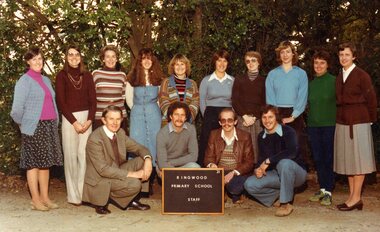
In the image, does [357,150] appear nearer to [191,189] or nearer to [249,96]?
[249,96]

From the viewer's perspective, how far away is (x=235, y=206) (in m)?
6.74

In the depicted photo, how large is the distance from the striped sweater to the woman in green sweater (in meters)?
2.44

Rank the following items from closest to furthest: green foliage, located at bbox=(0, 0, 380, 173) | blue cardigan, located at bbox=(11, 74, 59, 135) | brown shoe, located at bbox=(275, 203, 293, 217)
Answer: brown shoe, located at bbox=(275, 203, 293, 217) → blue cardigan, located at bbox=(11, 74, 59, 135) → green foliage, located at bbox=(0, 0, 380, 173)

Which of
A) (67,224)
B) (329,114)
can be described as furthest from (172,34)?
(67,224)

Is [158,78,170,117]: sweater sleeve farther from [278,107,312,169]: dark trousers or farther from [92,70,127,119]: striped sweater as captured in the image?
[278,107,312,169]: dark trousers

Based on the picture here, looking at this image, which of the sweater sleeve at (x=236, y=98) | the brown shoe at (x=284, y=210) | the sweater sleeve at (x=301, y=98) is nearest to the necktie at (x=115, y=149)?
the sweater sleeve at (x=236, y=98)

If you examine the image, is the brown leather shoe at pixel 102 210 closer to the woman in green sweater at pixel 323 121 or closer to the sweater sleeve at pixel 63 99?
the sweater sleeve at pixel 63 99

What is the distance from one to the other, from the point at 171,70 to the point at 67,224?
7.87 feet

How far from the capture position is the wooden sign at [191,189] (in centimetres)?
630

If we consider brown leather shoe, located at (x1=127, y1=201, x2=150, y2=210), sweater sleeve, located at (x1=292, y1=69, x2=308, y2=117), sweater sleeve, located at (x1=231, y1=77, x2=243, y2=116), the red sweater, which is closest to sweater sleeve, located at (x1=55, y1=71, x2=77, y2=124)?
the red sweater

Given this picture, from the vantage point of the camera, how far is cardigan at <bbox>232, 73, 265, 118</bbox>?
22.6 feet

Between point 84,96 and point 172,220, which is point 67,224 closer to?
point 172,220

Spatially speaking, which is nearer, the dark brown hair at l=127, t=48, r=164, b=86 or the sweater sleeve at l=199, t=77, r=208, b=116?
the dark brown hair at l=127, t=48, r=164, b=86

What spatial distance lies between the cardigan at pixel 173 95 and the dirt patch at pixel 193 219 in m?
1.26
